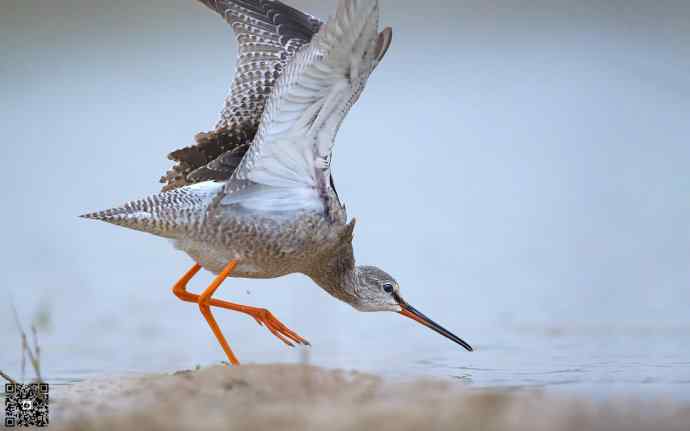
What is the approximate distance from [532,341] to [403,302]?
47.9 inches

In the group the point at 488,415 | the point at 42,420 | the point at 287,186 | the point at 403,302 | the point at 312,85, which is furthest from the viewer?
the point at 403,302

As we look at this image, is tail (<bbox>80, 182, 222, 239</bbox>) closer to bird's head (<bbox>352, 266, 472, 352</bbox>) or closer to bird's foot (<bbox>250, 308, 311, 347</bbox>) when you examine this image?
bird's foot (<bbox>250, 308, 311, 347</bbox>)

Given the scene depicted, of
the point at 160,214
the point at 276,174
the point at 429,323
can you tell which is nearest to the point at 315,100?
the point at 276,174

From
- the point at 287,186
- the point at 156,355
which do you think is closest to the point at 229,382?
the point at 287,186

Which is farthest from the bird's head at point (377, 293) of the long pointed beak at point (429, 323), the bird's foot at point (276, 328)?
the bird's foot at point (276, 328)

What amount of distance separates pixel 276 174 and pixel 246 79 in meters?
1.09

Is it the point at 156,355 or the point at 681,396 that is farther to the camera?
the point at 156,355

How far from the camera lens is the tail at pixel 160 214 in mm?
5184

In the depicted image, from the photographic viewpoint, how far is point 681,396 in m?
3.92

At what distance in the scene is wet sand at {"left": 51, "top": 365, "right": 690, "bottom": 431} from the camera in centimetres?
273

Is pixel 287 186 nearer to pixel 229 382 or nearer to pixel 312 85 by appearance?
pixel 312 85

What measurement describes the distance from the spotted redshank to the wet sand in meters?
0.91

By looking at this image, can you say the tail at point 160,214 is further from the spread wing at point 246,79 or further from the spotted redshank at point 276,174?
the spread wing at point 246,79

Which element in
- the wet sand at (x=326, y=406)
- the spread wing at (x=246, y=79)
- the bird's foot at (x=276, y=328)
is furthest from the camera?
the spread wing at (x=246, y=79)
